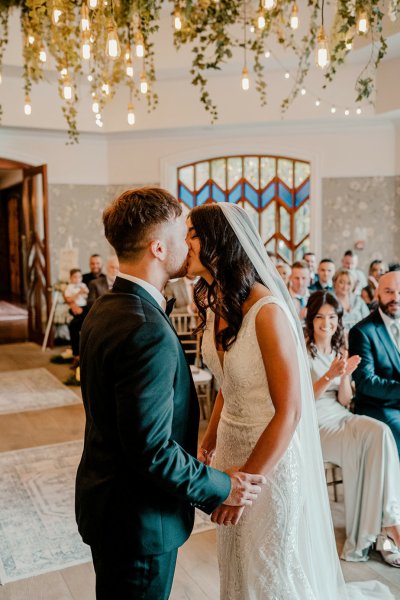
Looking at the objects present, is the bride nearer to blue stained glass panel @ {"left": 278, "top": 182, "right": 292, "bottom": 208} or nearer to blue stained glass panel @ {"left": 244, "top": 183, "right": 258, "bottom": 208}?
blue stained glass panel @ {"left": 278, "top": 182, "right": 292, "bottom": 208}

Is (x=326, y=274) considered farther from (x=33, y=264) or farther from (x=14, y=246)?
(x=14, y=246)

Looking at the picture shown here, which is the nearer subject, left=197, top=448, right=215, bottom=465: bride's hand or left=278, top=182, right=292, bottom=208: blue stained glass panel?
left=197, top=448, right=215, bottom=465: bride's hand

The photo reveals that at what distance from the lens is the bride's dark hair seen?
2027 millimetres

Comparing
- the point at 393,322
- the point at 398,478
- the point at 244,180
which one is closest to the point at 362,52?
the point at 244,180

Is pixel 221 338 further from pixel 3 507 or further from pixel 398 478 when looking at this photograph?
pixel 3 507

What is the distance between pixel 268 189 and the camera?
10133 mm

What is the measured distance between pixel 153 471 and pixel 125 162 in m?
9.37

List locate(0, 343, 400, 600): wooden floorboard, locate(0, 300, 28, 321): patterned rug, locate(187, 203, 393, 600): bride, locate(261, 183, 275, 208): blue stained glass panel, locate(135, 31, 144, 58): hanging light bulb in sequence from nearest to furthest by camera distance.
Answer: locate(187, 203, 393, 600): bride, locate(0, 343, 400, 600): wooden floorboard, locate(135, 31, 144, 58): hanging light bulb, locate(261, 183, 275, 208): blue stained glass panel, locate(0, 300, 28, 321): patterned rug

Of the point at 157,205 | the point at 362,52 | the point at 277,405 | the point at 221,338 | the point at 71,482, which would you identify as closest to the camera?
the point at 157,205

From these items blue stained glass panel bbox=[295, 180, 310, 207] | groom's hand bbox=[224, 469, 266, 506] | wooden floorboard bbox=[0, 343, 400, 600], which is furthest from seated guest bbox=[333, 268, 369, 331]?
groom's hand bbox=[224, 469, 266, 506]

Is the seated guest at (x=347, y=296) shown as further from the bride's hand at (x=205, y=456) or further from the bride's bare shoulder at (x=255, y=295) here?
the bride's bare shoulder at (x=255, y=295)

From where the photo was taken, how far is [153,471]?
1.52 metres

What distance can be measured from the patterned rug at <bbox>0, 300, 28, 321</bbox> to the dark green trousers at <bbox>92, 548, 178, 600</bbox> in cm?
1165

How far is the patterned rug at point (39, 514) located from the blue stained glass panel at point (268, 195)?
6326 millimetres
